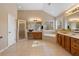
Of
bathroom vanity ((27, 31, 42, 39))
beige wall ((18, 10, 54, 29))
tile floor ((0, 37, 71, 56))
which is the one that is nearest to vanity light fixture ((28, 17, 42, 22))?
beige wall ((18, 10, 54, 29))

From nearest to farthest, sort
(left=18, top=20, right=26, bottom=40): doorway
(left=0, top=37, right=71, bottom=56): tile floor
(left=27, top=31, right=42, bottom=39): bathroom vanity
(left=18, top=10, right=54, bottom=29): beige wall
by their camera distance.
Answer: (left=0, top=37, right=71, bottom=56): tile floor, (left=18, top=20, right=26, bottom=40): doorway, (left=27, top=31, right=42, bottom=39): bathroom vanity, (left=18, top=10, right=54, bottom=29): beige wall

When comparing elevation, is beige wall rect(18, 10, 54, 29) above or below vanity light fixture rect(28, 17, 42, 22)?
above

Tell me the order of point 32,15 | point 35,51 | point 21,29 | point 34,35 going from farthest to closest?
point 32,15
point 34,35
point 21,29
point 35,51

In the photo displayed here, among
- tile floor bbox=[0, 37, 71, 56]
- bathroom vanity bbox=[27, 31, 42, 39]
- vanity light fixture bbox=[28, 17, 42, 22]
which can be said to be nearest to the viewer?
tile floor bbox=[0, 37, 71, 56]

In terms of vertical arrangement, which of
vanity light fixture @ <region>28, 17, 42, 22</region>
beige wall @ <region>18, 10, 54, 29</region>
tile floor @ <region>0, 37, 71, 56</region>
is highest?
beige wall @ <region>18, 10, 54, 29</region>

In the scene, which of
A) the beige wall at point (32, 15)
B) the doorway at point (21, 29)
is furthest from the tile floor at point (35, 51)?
the beige wall at point (32, 15)

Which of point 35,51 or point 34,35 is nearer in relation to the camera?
point 35,51

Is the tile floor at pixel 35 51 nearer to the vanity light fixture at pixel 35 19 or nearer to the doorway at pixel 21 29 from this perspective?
the doorway at pixel 21 29

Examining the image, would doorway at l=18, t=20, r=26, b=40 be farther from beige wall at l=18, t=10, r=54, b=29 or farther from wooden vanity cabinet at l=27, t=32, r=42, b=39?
beige wall at l=18, t=10, r=54, b=29

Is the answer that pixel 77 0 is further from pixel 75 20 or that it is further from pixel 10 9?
pixel 10 9

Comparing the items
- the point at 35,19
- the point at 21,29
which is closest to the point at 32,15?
the point at 35,19

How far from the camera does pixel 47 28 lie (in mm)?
14383

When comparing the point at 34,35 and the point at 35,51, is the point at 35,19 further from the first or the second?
the point at 35,51

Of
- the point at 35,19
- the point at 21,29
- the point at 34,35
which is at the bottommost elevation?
the point at 34,35
